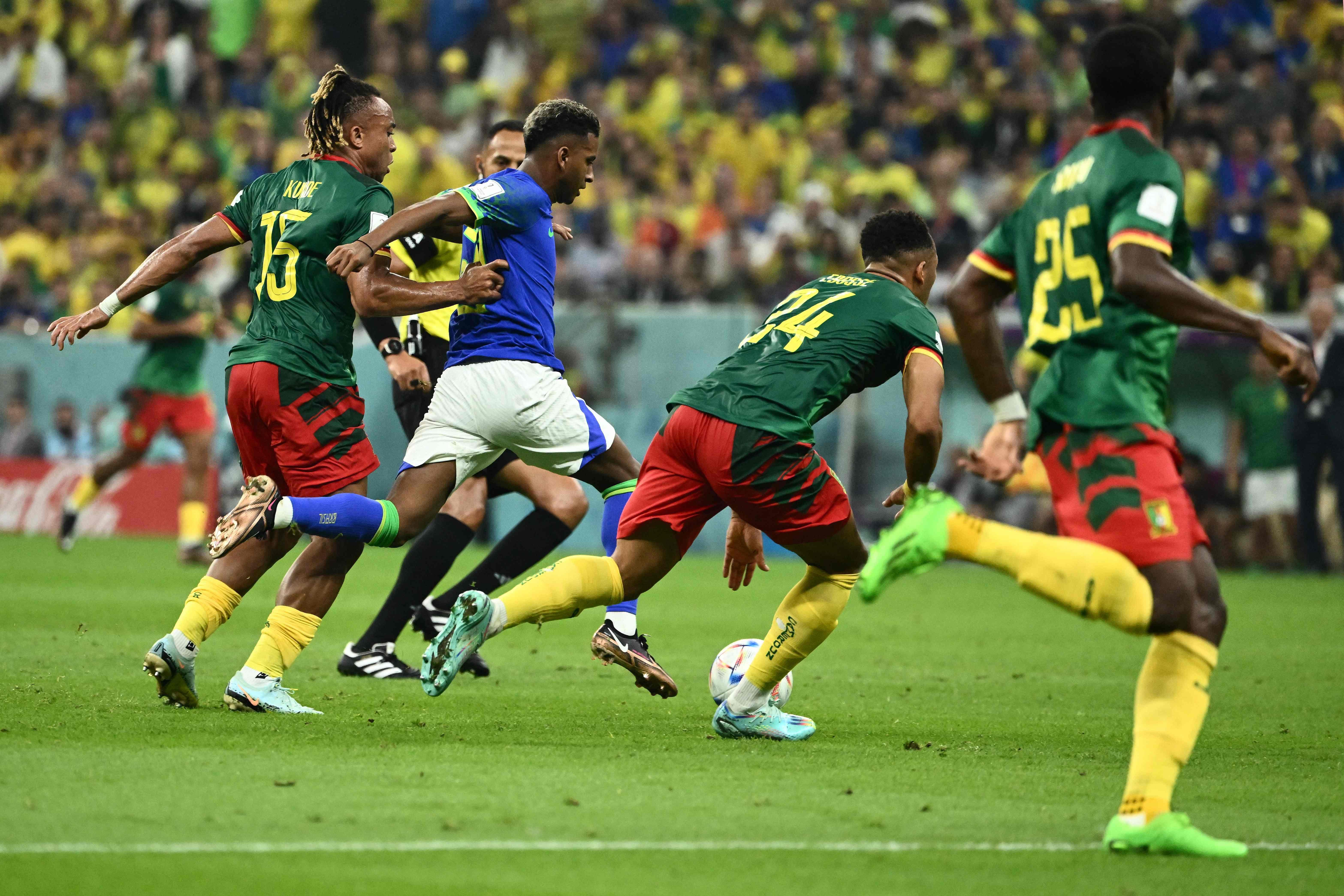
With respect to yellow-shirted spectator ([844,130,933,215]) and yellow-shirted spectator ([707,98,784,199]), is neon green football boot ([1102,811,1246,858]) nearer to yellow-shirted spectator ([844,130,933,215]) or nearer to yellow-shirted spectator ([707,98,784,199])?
yellow-shirted spectator ([844,130,933,215])

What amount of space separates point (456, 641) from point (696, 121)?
15745 millimetres

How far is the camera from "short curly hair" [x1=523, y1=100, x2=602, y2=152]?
22.3 ft

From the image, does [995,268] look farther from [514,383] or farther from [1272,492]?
[1272,492]

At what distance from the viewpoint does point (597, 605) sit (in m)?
6.23

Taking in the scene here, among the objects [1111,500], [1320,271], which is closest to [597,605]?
[1111,500]

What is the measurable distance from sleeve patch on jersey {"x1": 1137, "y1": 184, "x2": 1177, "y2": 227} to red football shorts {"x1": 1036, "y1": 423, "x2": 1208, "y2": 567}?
57cm

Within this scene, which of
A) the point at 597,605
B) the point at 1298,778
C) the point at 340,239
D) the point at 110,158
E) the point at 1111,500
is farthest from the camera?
the point at 110,158

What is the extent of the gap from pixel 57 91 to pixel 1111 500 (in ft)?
72.7

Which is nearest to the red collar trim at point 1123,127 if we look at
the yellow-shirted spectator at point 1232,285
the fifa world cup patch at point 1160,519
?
the fifa world cup patch at point 1160,519

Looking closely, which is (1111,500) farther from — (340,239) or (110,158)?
(110,158)

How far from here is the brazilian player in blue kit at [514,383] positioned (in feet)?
21.3

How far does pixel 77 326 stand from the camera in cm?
661

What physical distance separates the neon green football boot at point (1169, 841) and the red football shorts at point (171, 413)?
11743 millimetres

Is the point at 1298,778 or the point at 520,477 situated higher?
the point at 520,477
